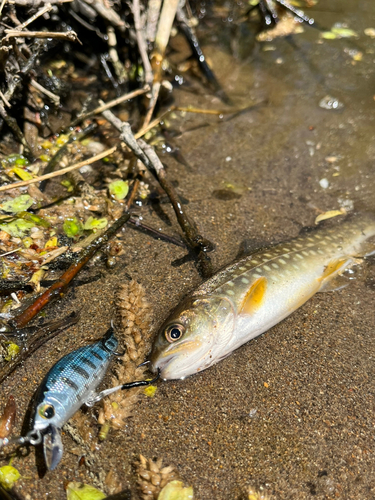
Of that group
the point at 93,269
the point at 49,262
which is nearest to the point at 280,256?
the point at 93,269

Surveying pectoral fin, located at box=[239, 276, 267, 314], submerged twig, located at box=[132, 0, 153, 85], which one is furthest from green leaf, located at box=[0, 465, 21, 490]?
submerged twig, located at box=[132, 0, 153, 85]

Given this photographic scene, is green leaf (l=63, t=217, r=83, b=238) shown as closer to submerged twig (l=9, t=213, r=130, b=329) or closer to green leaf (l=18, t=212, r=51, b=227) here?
green leaf (l=18, t=212, r=51, b=227)

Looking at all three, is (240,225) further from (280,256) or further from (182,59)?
(182,59)

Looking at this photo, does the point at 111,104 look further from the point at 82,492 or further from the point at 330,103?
the point at 82,492

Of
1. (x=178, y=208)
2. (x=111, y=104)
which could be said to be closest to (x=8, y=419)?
(x=178, y=208)

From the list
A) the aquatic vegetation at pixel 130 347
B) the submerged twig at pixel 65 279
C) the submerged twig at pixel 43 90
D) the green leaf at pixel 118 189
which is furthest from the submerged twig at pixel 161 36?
the aquatic vegetation at pixel 130 347

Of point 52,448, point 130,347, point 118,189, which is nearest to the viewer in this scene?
point 52,448
